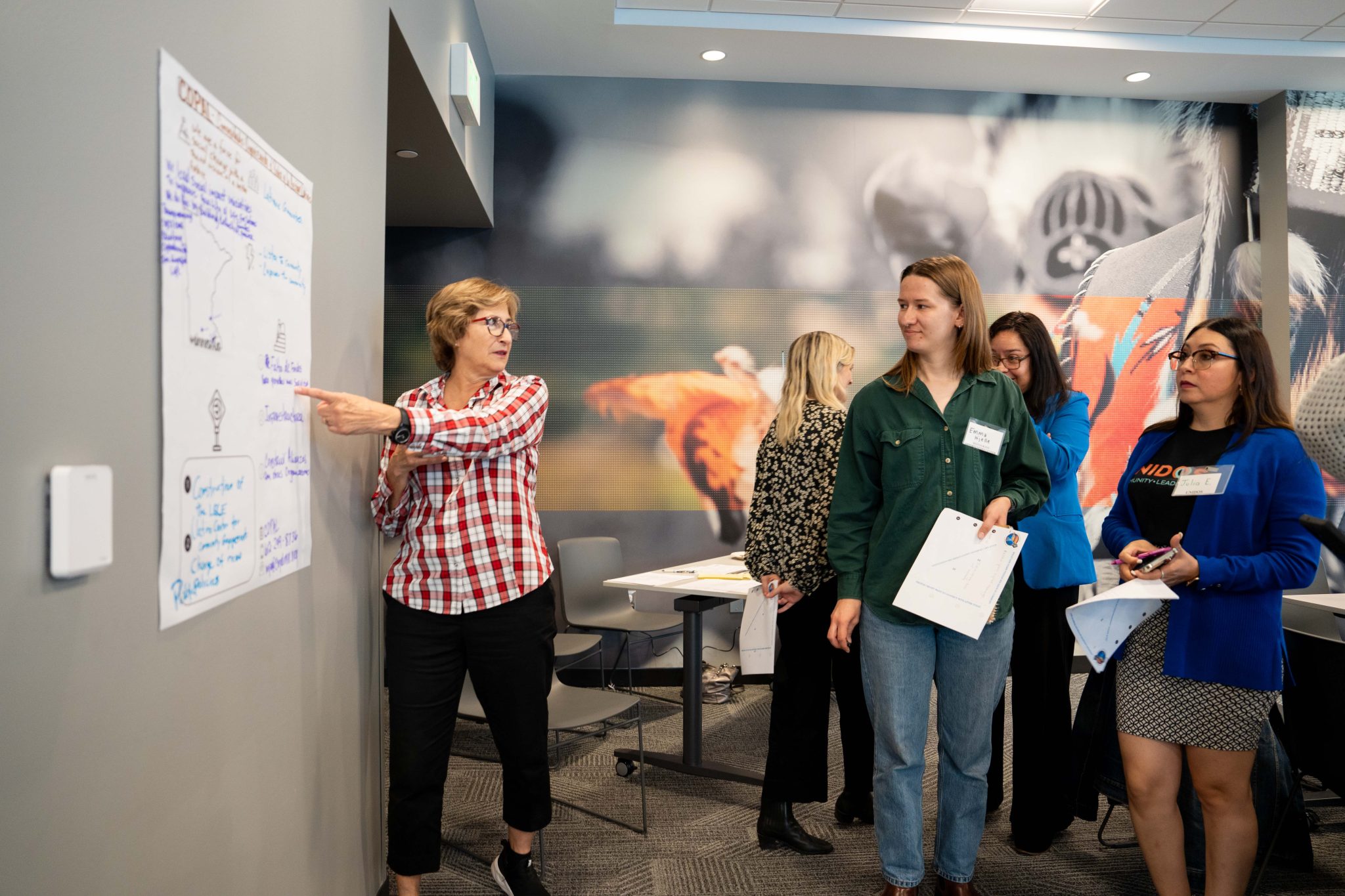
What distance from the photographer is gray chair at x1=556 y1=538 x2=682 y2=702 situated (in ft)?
13.8

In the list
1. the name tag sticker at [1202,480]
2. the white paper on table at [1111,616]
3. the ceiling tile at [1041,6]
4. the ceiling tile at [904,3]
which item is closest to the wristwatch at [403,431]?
the white paper on table at [1111,616]

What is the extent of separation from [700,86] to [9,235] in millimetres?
4473

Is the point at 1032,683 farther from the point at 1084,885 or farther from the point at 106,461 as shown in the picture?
the point at 106,461

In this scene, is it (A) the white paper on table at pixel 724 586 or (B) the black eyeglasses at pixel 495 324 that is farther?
(A) the white paper on table at pixel 724 586

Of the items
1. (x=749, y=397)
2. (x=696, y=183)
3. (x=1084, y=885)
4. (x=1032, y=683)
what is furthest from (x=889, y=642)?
(x=696, y=183)

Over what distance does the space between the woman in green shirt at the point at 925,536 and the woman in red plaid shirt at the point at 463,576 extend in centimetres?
81

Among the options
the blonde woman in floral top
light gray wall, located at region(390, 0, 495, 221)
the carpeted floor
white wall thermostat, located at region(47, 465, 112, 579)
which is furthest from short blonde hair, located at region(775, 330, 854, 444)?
white wall thermostat, located at region(47, 465, 112, 579)

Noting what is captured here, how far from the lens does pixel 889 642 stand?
2.04 metres

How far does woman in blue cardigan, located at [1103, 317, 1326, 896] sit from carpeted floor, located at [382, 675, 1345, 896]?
62 cm

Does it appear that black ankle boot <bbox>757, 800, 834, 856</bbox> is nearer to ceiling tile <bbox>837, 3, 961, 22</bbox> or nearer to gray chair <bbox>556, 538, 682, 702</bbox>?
gray chair <bbox>556, 538, 682, 702</bbox>

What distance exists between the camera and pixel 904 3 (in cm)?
410

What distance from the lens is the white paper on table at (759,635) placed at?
2.54 metres

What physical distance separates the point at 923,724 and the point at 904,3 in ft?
11.7

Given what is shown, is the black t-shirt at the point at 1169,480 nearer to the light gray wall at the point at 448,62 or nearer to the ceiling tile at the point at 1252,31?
the light gray wall at the point at 448,62
